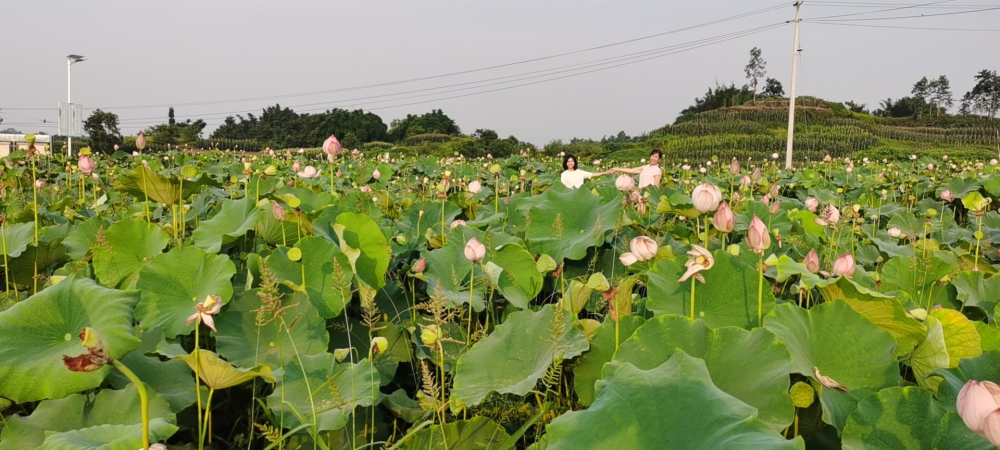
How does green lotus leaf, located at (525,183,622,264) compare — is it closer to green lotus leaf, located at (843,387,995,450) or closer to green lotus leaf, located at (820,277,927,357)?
green lotus leaf, located at (820,277,927,357)

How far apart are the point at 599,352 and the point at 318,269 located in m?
0.70

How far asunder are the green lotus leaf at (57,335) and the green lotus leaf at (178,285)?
204 millimetres

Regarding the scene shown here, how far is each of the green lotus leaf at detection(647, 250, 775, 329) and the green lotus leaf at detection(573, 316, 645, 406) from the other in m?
0.18

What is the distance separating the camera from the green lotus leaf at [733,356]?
0.87m

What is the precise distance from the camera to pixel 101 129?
508 inches

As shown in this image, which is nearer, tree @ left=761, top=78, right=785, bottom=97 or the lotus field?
the lotus field

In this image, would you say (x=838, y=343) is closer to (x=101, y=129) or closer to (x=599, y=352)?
(x=599, y=352)

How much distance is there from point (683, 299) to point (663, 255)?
12.1 inches

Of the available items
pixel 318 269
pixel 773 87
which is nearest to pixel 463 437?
pixel 318 269

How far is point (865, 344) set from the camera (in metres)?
0.99

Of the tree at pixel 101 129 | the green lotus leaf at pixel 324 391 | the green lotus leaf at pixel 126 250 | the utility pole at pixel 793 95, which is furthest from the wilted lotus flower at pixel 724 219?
the utility pole at pixel 793 95

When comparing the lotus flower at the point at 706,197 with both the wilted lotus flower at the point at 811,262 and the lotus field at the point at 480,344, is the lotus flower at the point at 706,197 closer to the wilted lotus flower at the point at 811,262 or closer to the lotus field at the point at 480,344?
the lotus field at the point at 480,344

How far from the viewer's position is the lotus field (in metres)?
0.79

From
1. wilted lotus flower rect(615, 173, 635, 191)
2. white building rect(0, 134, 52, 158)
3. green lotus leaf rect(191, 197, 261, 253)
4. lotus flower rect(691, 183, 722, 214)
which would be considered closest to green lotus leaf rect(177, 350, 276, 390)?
green lotus leaf rect(191, 197, 261, 253)
